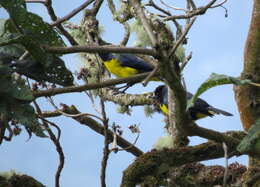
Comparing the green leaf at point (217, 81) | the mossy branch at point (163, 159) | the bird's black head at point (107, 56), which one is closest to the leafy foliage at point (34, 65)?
the green leaf at point (217, 81)

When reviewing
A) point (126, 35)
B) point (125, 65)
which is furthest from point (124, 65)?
point (126, 35)

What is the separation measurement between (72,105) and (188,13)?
86cm

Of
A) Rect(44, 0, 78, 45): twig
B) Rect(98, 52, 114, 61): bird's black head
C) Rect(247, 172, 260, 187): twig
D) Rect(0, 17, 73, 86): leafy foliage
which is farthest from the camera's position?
Rect(98, 52, 114, 61): bird's black head

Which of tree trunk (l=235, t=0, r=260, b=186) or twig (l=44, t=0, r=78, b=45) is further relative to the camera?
tree trunk (l=235, t=0, r=260, b=186)

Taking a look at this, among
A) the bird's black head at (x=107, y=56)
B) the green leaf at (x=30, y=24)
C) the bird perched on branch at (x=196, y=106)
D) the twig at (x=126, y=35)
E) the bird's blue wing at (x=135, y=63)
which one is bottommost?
the bird perched on branch at (x=196, y=106)

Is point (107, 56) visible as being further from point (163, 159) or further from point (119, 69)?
point (163, 159)

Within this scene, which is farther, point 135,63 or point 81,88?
point 135,63

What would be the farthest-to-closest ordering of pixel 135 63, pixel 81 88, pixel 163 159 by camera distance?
pixel 135 63 → pixel 163 159 → pixel 81 88

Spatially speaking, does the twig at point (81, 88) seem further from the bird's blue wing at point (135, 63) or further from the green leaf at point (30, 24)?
the bird's blue wing at point (135, 63)

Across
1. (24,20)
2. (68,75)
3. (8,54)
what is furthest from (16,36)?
(68,75)

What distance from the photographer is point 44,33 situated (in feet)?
5.92

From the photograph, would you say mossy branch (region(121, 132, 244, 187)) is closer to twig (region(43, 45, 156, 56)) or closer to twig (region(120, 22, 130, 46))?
twig (region(43, 45, 156, 56))

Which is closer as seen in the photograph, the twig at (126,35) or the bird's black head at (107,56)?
the twig at (126,35)

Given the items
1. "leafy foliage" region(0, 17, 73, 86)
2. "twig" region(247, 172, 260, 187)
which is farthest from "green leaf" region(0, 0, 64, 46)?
"twig" region(247, 172, 260, 187)
